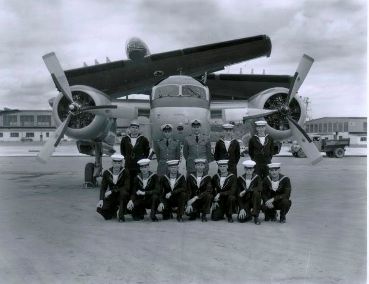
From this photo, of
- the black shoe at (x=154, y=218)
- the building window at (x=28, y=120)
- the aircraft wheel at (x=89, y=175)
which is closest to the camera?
the black shoe at (x=154, y=218)

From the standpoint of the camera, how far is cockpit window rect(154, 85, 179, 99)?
35.6 feet

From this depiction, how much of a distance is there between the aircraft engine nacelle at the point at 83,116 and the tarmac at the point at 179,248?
3.04 m

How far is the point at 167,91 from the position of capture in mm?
10945

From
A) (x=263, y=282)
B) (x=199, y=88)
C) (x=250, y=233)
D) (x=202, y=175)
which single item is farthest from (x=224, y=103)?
(x=263, y=282)

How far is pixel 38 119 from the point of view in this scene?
95.8 m

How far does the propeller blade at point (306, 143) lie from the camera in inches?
456

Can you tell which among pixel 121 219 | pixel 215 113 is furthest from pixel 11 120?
pixel 121 219

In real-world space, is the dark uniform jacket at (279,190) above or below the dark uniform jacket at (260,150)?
below

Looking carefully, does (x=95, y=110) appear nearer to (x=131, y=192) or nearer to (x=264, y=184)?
(x=131, y=192)

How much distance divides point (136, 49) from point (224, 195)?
7.69 m

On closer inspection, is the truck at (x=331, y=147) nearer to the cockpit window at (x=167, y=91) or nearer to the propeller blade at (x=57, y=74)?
the cockpit window at (x=167, y=91)

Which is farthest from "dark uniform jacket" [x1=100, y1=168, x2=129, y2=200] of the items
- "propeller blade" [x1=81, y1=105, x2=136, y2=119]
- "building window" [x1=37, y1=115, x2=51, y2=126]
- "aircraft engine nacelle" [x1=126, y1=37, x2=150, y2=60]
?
"building window" [x1=37, y1=115, x2=51, y2=126]

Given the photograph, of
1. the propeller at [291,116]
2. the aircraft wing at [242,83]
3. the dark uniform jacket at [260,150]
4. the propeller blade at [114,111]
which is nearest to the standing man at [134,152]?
the propeller blade at [114,111]

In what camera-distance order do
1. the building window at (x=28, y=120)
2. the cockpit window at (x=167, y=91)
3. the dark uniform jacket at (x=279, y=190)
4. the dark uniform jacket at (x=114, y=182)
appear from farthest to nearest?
the building window at (x=28, y=120) → the cockpit window at (x=167, y=91) → the dark uniform jacket at (x=114, y=182) → the dark uniform jacket at (x=279, y=190)
